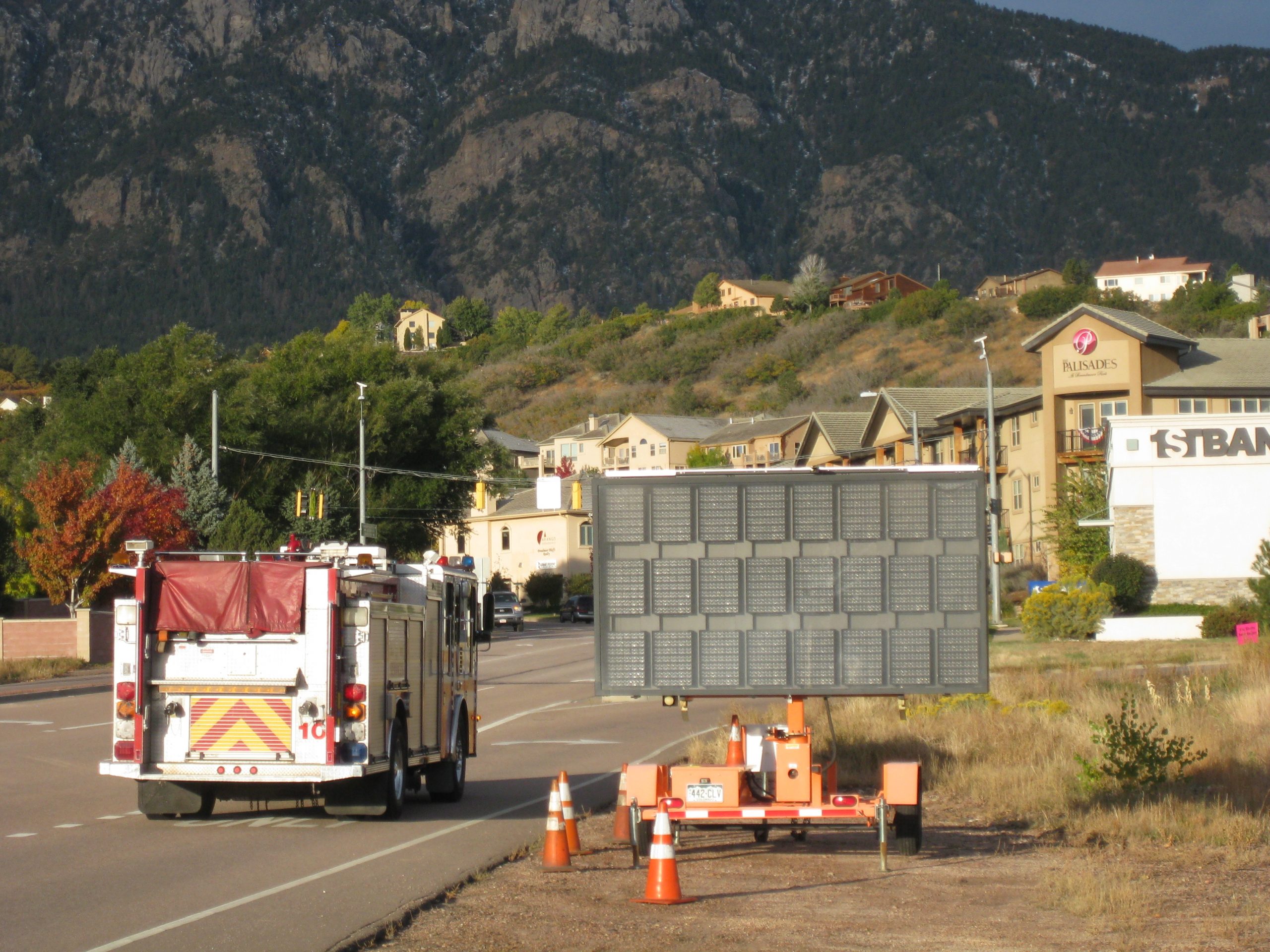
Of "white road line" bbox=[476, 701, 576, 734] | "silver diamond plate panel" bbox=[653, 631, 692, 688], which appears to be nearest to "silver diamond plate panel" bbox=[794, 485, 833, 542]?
"silver diamond plate panel" bbox=[653, 631, 692, 688]

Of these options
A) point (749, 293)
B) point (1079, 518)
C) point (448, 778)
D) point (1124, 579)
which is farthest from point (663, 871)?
point (749, 293)

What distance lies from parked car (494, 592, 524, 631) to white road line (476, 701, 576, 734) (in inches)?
1247

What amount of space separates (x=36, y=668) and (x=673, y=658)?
30763 mm

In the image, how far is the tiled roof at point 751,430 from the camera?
96.6m

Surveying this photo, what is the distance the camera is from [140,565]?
13734 mm

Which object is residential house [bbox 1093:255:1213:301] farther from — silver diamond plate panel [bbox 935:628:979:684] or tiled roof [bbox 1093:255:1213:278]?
silver diamond plate panel [bbox 935:628:979:684]

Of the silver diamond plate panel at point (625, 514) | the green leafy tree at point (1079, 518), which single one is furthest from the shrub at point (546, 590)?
the silver diamond plate panel at point (625, 514)

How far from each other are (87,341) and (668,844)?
189368 millimetres

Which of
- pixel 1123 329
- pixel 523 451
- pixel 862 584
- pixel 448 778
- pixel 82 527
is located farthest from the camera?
pixel 523 451

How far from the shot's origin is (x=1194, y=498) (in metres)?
48.2

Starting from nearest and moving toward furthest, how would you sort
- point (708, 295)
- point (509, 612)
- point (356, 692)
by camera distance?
1. point (356, 692)
2. point (509, 612)
3. point (708, 295)

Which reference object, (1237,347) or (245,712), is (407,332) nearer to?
(1237,347)

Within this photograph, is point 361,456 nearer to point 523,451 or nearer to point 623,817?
point 623,817

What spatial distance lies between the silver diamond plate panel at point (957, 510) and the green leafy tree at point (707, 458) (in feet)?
226
